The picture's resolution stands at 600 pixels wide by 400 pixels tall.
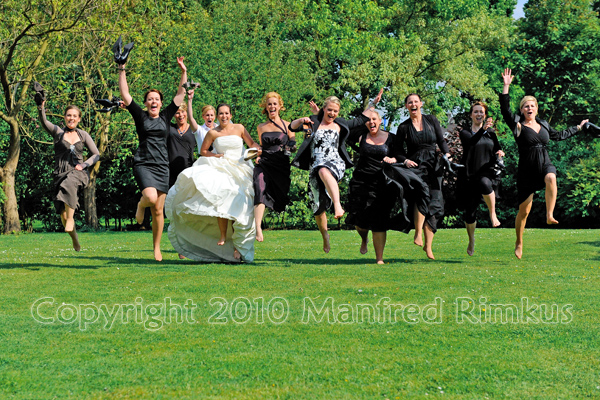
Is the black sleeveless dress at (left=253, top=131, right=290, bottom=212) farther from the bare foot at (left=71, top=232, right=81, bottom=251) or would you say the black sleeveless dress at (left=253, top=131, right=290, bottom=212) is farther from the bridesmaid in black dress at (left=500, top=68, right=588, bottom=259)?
the bridesmaid in black dress at (left=500, top=68, right=588, bottom=259)

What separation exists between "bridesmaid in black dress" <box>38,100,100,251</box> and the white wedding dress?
1580 mm

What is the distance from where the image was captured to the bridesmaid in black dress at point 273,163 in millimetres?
11547

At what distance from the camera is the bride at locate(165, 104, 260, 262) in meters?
11.4

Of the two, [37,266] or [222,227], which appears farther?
[222,227]

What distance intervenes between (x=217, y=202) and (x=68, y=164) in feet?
9.25

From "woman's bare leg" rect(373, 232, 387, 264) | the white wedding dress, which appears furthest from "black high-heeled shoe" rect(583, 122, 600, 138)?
the white wedding dress

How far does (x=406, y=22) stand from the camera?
36.2 m

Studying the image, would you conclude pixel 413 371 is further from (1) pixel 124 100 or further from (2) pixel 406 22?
(2) pixel 406 22

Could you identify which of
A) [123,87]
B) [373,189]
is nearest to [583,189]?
[373,189]

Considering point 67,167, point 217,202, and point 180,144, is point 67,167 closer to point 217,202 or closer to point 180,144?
point 180,144

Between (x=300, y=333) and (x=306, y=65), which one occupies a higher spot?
(x=306, y=65)

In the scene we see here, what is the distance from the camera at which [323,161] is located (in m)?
11.4

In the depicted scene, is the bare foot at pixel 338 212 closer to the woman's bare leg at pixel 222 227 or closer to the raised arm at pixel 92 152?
the woman's bare leg at pixel 222 227

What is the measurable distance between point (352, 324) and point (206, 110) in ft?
24.8
